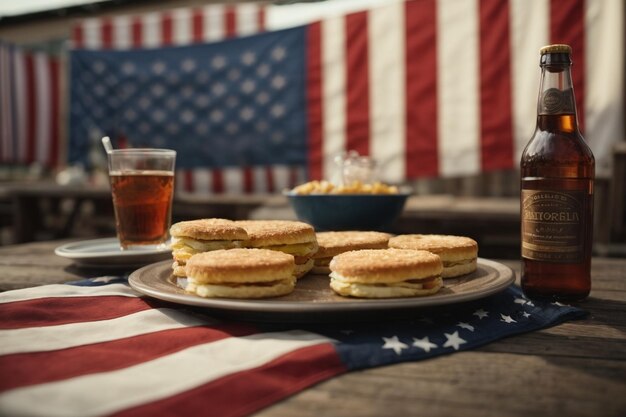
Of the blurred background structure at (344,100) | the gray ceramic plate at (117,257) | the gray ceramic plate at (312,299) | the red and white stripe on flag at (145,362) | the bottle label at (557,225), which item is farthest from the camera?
the blurred background structure at (344,100)

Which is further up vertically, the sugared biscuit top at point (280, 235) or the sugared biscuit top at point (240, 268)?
the sugared biscuit top at point (280, 235)

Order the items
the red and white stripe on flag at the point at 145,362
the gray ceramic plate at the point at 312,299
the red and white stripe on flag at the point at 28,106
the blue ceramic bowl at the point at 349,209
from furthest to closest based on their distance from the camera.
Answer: the red and white stripe on flag at the point at 28,106, the blue ceramic bowl at the point at 349,209, the gray ceramic plate at the point at 312,299, the red and white stripe on flag at the point at 145,362

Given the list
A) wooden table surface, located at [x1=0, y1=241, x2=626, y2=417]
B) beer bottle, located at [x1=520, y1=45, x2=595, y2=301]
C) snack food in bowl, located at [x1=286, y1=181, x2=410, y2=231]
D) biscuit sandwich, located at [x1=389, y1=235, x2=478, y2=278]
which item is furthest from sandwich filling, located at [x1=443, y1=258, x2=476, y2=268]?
snack food in bowl, located at [x1=286, y1=181, x2=410, y2=231]

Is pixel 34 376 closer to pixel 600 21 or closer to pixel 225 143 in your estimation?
pixel 600 21

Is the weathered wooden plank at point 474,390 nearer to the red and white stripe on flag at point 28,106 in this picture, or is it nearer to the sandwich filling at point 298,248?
the sandwich filling at point 298,248

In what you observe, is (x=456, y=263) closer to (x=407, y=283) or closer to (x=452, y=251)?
(x=452, y=251)

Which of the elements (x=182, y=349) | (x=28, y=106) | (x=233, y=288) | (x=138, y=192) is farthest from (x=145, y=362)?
(x=28, y=106)

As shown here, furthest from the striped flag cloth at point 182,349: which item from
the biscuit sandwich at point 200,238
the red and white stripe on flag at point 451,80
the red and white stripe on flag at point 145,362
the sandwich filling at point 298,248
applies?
the red and white stripe on flag at point 451,80
